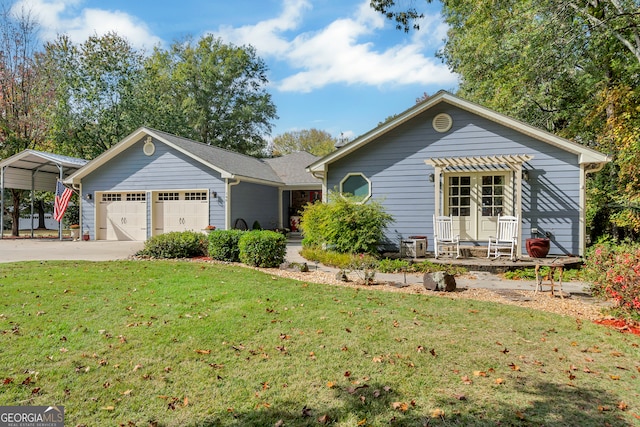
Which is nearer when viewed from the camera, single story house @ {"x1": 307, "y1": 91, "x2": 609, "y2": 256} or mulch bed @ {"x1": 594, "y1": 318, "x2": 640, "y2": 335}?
mulch bed @ {"x1": 594, "y1": 318, "x2": 640, "y2": 335}

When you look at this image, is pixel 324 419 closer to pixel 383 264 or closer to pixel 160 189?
pixel 383 264

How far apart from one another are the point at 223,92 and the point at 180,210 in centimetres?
2035

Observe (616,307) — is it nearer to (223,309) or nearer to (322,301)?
(322,301)

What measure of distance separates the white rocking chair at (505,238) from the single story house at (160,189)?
9553 millimetres

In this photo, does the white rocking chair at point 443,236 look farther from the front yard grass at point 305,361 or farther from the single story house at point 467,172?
the front yard grass at point 305,361

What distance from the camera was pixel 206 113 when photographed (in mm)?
31875

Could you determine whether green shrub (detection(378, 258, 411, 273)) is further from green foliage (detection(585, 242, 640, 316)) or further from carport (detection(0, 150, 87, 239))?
carport (detection(0, 150, 87, 239))

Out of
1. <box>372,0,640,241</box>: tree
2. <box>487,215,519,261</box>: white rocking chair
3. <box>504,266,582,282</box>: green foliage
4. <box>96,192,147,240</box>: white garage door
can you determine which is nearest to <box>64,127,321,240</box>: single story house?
<box>96,192,147,240</box>: white garage door

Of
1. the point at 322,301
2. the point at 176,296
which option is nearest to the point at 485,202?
the point at 322,301

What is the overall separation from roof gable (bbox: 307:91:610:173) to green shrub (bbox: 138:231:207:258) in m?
4.14

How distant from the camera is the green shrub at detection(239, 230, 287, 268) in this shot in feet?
30.5

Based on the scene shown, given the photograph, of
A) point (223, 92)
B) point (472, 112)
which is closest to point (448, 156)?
point (472, 112)

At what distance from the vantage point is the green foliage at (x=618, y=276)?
16.6 ft

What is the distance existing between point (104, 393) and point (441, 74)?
23483 millimetres
